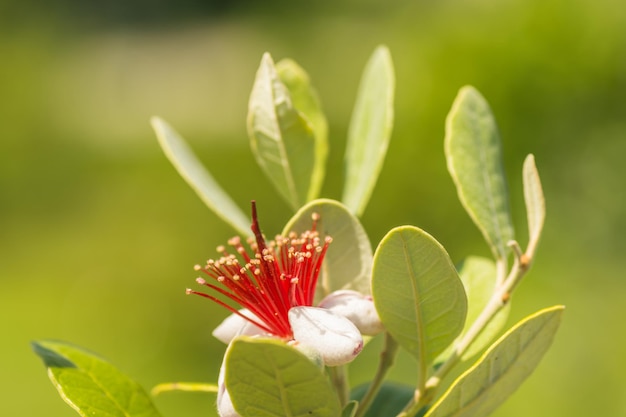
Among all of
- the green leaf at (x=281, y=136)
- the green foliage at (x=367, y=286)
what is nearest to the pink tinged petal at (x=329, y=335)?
the green foliage at (x=367, y=286)

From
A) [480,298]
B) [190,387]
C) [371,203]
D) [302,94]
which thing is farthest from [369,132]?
[371,203]

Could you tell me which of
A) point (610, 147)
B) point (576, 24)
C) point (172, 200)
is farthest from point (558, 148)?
point (172, 200)

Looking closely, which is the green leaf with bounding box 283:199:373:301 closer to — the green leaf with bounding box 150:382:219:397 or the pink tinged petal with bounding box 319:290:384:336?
the pink tinged petal with bounding box 319:290:384:336

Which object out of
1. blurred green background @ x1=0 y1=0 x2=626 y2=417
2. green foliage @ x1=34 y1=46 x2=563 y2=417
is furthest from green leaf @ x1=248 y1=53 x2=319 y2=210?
blurred green background @ x1=0 y1=0 x2=626 y2=417

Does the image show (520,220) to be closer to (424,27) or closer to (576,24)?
(576,24)

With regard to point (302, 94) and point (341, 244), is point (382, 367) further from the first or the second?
point (302, 94)

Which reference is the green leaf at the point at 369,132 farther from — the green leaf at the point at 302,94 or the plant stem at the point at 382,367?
the plant stem at the point at 382,367

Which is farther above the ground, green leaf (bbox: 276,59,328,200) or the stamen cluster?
green leaf (bbox: 276,59,328,200)
